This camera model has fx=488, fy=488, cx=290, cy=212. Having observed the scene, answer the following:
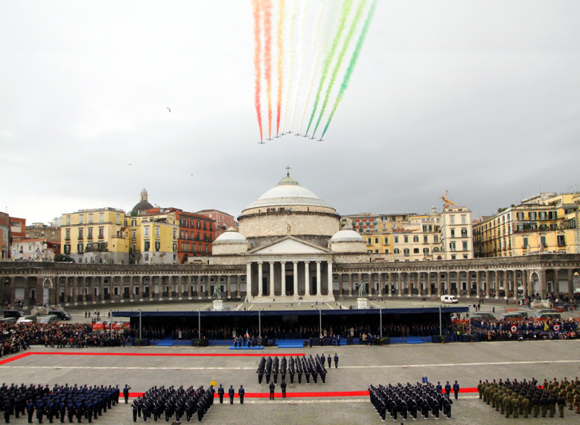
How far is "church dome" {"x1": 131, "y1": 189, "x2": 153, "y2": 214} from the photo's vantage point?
431 feet

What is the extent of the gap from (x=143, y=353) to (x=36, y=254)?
192 ft

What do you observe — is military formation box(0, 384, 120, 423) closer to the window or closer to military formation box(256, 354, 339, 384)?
military formation box(256, 354, 339, 384)

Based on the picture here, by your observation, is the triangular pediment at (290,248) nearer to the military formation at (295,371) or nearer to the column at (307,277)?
the column at (307,277)

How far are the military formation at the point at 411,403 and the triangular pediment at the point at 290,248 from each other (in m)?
62.9

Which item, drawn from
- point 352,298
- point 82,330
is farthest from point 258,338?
point 352,298

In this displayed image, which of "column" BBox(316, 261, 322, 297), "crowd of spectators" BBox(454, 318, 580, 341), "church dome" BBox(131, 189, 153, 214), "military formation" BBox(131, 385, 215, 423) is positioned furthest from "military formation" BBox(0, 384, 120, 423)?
"church dome" BBox(131, 189, 153, 214)

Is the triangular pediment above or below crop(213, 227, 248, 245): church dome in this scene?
below

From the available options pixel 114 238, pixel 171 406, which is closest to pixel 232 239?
pixel 114 238

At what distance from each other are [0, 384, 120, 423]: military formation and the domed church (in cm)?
6109

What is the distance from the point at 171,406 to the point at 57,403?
620 cm

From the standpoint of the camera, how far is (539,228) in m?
91.2

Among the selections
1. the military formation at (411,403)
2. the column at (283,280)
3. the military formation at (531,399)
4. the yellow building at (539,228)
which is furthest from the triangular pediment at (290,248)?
the military formation at (411,403)

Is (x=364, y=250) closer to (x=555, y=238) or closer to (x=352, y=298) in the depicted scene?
(x=352, y=298)

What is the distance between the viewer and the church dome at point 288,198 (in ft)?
365
